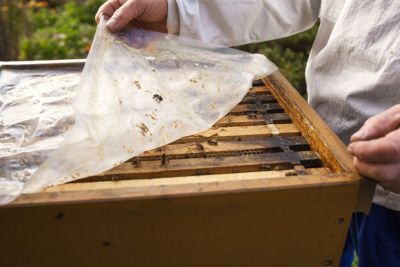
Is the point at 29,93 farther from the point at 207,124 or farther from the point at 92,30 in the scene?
the point at 92,30

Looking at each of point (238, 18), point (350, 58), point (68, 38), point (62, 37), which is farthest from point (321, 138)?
point (62, 37)

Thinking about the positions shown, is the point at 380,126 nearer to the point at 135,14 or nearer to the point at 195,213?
the point at 195,213

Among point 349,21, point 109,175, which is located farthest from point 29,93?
point 349,21

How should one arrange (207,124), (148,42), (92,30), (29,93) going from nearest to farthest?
(207,124) < (29,93) < (148,42) < (92,30)

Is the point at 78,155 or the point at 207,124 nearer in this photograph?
the point at 78,155

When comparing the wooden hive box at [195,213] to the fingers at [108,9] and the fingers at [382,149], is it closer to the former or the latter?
the fingers at [382,149]

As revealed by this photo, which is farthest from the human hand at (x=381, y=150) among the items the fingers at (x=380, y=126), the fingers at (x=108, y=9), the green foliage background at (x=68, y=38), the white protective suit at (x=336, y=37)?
the green foliage background at (x=68, y=38)

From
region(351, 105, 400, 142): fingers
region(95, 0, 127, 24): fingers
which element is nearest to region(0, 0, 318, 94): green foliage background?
region(95, 0, 127, 24): fingers
